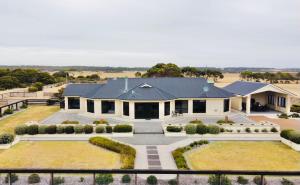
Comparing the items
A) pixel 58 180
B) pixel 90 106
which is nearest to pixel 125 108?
pixel 90 106

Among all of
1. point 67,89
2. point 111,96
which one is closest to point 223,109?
point 111,96

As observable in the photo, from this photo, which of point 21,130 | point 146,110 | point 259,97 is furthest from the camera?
point 259,97

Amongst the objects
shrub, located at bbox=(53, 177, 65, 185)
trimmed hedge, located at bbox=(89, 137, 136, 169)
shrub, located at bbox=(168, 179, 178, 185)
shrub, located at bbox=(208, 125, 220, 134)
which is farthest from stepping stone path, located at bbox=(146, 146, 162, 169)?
shrub, located at bbox=(53, 177, 65, 185)

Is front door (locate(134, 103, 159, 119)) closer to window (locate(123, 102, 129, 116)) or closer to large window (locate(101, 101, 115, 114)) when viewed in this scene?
window (locate(123, 102, 129, 116))

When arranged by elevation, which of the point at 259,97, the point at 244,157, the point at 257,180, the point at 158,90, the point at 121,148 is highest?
the point at 158,90

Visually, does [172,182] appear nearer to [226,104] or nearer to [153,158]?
[153,158]

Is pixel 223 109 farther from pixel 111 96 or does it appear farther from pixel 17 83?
pixel 17 83

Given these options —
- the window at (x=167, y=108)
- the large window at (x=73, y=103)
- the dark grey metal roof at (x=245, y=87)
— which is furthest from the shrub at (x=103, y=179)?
the dark grey metal roof at (x=245, y=87)
